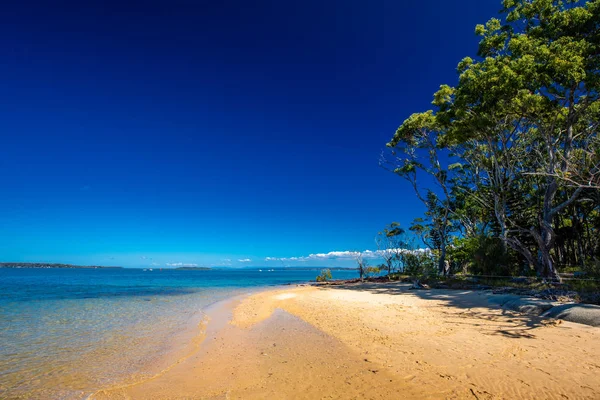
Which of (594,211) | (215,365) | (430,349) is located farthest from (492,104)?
(215,365)

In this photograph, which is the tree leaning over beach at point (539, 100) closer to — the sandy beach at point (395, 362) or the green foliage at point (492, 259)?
the green foliage at point (492, 259)

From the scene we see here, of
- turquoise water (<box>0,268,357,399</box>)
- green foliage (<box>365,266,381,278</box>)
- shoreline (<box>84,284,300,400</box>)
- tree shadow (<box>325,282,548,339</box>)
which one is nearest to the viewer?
shoreline (<box>84,284,300,400</box>)

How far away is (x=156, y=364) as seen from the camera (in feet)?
23.7

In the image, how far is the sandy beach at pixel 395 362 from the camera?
5059mm

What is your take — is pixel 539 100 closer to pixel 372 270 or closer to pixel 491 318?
pixel 491 318

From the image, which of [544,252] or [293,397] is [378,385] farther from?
[544,252]

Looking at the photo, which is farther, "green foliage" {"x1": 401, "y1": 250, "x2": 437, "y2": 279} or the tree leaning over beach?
"green foliage" {"x1": 401, "y1": 250, "x2": 437, "y2": 279}

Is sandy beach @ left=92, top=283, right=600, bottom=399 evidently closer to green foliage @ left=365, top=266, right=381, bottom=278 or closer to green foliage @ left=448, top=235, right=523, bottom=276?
green foliage @ left=448, top=235, right=523, bottom=276

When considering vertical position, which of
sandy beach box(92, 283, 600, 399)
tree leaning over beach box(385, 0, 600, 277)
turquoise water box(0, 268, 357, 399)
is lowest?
turquoise water box(0, 268, 357, 399)

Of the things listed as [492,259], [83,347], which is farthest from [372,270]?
[83,347]

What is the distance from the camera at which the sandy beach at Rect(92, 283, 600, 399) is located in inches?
199

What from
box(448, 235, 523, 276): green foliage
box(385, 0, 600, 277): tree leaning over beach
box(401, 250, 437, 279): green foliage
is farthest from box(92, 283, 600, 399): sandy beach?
box(401, 250, 437, 279): green foliage

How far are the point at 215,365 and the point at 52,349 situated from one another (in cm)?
554

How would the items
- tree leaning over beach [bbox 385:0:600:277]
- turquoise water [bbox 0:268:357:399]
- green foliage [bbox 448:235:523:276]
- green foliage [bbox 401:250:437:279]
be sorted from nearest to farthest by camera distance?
turquoise water [bbox 0:268:357:399]
tree leaning over beach [bbox 385:0:600:277]
green foliage [bbox 448:235:523:276]
green foliage [bbox 401:250:437:279]
